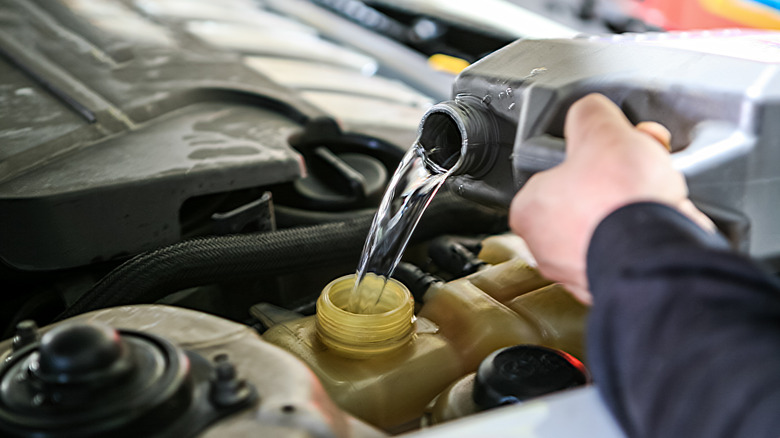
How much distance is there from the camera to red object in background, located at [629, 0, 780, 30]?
310 cm

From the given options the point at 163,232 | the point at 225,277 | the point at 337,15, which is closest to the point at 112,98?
the point at 163,232

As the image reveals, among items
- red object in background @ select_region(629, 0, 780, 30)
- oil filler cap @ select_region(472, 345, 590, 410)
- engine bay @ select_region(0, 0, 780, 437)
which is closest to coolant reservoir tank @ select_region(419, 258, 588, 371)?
engine bay @ select_region(0, 0, 780, 437)

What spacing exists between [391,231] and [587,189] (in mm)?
404

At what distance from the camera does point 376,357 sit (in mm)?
843

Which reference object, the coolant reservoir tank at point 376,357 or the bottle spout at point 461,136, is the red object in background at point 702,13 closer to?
the bottle spout at point 461,136

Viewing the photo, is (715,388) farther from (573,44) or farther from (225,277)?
(225,277)

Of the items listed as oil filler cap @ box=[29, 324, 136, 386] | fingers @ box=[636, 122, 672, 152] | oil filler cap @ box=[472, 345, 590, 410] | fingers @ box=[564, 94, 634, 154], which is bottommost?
oil filler cap @ box=[472, 345, 590, 410]

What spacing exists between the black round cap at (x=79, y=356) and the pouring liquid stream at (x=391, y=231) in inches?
14.8

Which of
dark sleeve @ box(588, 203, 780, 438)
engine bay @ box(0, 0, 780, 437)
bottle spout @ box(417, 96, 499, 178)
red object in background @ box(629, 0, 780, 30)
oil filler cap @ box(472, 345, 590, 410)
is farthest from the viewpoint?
red object in background @ box(629, 0, 780, 30)

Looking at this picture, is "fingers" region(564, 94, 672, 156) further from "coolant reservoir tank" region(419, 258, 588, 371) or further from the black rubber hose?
the black rubber hose

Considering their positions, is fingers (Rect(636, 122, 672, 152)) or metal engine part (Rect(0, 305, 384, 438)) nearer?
metal engine part (Rect(0, 305, 384, 438))

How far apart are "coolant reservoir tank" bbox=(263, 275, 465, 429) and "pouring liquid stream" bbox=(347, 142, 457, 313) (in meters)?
0.02

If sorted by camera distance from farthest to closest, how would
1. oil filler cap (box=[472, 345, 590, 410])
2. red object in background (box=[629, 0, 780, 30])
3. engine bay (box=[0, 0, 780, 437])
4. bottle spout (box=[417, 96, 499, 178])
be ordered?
red object in background (box=[629, 0, 780, 30]), bottle spout (box=[417, 96, 499, 178]), oil filler cap (box=[472, 345, 590, 410]), engine bay (box=[0, 0, 780, 437])

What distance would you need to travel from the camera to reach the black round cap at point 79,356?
0.54 metres
